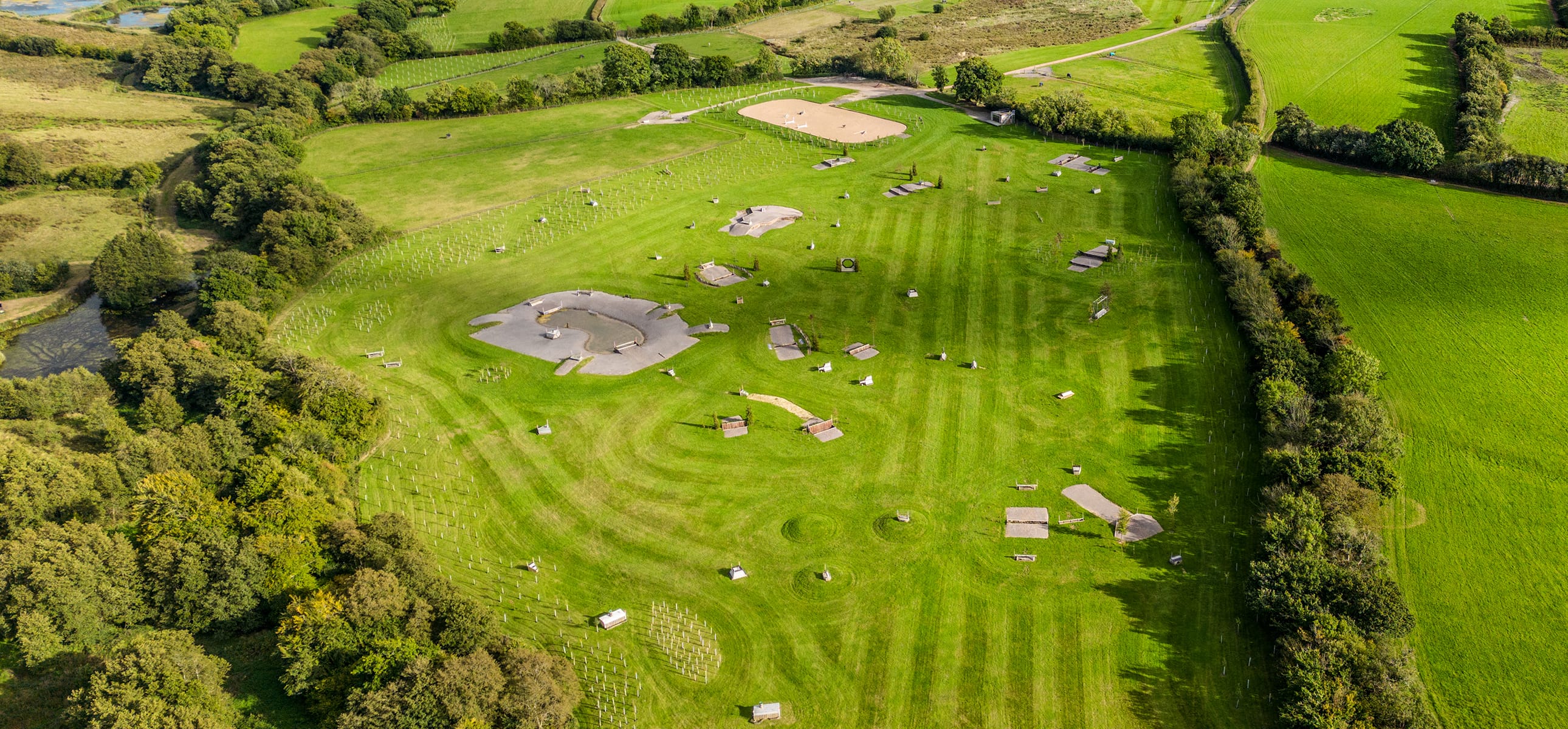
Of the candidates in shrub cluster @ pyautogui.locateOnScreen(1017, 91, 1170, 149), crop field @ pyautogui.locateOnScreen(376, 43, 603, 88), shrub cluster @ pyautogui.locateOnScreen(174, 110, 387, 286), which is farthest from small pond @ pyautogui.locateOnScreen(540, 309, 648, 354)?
crop field @ pyautogui.locateOnScreen(376, 43, 603, 88)

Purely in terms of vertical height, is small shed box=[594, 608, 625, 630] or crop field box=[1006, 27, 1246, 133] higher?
crop field box=[1006, 27, 1246, 133]

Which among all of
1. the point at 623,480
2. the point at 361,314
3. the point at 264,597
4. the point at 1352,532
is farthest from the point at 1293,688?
the point at 361,314

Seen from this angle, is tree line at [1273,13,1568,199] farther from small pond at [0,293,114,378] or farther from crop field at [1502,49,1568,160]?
small pond at [0,293,114,378]

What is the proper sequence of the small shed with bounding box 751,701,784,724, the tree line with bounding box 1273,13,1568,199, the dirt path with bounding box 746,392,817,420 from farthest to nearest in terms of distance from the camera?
the tree line with bounding box 1273,13,1568,199
the dirt path with bounding box 746,392,817,420
the small shed with bounding box 751,701,784,724

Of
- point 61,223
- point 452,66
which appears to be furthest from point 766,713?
point 452,66

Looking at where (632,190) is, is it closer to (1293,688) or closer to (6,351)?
(6,351)

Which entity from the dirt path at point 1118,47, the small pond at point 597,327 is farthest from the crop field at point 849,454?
the dirt path at point 1118,47
